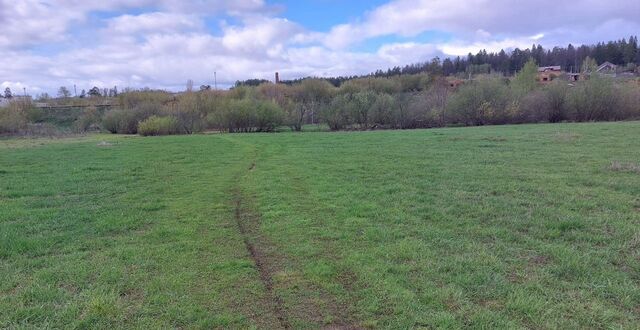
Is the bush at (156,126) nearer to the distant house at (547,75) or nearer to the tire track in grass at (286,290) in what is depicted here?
the tire track in grass at (286,290)

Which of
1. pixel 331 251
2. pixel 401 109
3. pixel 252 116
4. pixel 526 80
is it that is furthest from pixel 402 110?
pixel 331 251

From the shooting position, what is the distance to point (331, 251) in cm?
632

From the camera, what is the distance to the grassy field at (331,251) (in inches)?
175

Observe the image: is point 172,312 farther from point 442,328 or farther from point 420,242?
point 420,242

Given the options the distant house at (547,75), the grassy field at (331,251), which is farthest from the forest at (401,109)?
the grassy field at (331,251)

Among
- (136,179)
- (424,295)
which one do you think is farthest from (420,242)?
(136,179)

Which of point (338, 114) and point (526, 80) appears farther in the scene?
point (526, 80)

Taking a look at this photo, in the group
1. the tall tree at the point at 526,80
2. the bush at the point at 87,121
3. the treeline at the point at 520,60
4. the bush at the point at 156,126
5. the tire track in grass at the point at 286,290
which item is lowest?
the tire track in grass at the point at 286,290

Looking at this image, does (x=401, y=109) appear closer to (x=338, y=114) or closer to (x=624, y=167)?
(x=338, y=114)

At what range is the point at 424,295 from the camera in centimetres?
471

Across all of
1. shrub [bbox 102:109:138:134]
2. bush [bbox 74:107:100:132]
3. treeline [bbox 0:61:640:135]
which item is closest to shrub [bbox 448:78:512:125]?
treeline [bbox 0:61:640:135]

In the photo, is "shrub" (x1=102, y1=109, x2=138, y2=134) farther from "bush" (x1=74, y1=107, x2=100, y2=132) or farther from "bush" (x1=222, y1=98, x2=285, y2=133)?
"bush" (x1=222, y1=98, x2=285, y2=133)

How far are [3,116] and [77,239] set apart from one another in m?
62.3

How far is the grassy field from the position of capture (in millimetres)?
4445
